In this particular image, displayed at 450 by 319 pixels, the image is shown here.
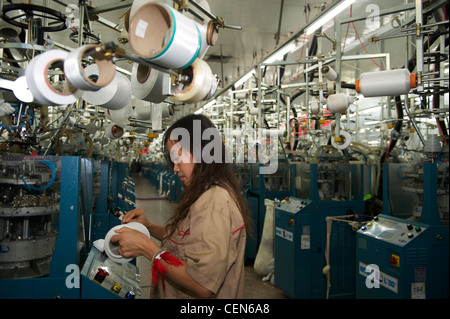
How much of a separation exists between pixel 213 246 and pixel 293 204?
2857 mm

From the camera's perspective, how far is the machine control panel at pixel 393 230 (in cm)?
229

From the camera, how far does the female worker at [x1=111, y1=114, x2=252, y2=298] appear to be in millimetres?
1097

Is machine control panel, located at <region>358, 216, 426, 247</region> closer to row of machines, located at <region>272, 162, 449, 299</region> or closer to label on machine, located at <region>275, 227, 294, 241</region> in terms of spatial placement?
row of machines, located at <region>272, 162, 449, 299</region>

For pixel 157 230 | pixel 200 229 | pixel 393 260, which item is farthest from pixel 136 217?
pixel 393 260

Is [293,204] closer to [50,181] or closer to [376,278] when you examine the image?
[376,278]

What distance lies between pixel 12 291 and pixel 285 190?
4.03 meters

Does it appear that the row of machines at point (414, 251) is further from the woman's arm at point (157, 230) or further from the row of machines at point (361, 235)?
the woman's arm at point (157, 230)

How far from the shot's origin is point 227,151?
1557 millimetres

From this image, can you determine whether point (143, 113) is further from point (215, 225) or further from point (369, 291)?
point (369, 291)

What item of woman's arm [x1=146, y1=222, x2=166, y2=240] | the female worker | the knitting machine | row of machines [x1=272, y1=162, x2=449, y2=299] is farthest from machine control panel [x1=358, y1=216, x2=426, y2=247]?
woman's arm [x1=146, y1=222, x2=166, y2=240]

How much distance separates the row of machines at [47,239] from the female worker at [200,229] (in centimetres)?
37

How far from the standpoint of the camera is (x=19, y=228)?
1704 millimetres
